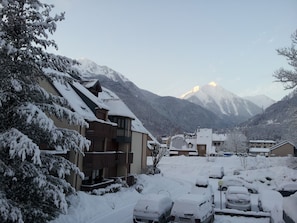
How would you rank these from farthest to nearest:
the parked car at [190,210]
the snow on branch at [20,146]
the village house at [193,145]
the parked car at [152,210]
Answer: the village house at [193,145], the parked car at [152,210], the parked car at [190,210], the snow on branch at [20,146]

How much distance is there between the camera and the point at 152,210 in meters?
13.4

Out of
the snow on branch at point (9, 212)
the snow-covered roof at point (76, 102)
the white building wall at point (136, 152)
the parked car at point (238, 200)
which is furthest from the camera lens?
the white building wall at point (136, 152)

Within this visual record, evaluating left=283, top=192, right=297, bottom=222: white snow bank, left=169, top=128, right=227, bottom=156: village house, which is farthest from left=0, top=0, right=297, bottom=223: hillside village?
left=169, top=128, right=227, bottom=156: village house

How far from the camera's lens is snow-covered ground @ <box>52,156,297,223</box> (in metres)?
15.4

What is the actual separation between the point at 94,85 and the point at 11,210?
20810 millimetres

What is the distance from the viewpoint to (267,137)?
132 metres

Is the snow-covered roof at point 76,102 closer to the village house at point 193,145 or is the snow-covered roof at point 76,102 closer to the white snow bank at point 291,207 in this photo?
the white snow bank at point 291,207

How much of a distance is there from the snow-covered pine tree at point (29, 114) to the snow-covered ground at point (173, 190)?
5329 millimetres

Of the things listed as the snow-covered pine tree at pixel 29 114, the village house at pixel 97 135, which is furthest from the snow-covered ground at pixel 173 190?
the snow-covered pine tree at pixel 29 114

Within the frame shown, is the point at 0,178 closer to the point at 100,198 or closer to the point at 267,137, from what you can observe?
the point at 100,198

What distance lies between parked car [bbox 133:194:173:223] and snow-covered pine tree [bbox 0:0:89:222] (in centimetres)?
520

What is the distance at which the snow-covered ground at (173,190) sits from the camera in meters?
15.4

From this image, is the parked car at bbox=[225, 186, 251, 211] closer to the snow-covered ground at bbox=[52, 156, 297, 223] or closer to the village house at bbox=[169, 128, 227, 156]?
the snow-covered ground at bbox=[52, 156, 297, 223]

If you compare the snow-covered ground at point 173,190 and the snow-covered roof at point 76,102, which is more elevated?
the snow-covered roof at point 76,102
